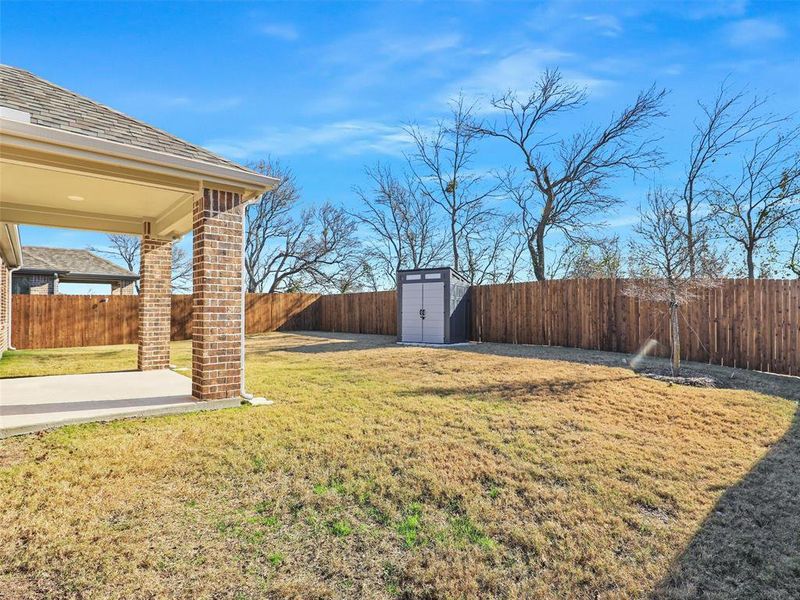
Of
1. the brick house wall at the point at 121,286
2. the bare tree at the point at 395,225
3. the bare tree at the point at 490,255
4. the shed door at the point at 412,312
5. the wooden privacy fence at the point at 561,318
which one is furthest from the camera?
the bare tree at the point at 395,225

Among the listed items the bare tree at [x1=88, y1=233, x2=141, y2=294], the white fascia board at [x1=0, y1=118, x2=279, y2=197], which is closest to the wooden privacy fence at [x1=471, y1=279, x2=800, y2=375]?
the white fascia board at [x1=0, y1=118, x2=279, y2=197]

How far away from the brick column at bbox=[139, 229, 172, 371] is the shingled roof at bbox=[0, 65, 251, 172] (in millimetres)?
2447

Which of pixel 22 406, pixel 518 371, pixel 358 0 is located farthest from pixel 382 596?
pixel 358 0

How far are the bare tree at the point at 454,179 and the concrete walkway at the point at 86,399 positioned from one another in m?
15.9

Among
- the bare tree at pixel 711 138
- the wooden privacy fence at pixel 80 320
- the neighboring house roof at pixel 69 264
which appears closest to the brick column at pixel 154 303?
the wooden privacy fence at pixel 80 320

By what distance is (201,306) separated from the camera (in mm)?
4691

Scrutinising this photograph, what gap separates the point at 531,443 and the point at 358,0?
7.34 m

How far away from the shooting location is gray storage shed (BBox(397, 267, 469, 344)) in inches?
494

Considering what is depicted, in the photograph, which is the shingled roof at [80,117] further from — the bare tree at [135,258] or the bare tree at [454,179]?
the bare tree at [135,258]

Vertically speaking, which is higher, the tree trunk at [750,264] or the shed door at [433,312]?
the tree trunk at [750,264]

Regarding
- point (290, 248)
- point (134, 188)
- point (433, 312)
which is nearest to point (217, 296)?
point (134, 188)

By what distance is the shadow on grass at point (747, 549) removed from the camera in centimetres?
198

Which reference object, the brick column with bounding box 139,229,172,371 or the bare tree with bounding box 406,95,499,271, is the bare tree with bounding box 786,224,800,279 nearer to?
the bare tree with bounding box 406,95,499,271

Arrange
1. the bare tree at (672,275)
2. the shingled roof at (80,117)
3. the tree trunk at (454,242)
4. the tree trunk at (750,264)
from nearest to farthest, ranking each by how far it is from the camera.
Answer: the shingled roof at (80,117), the bare tree at (672,275), the tree trunk at (750,264), the tree trunk at (454,242)
